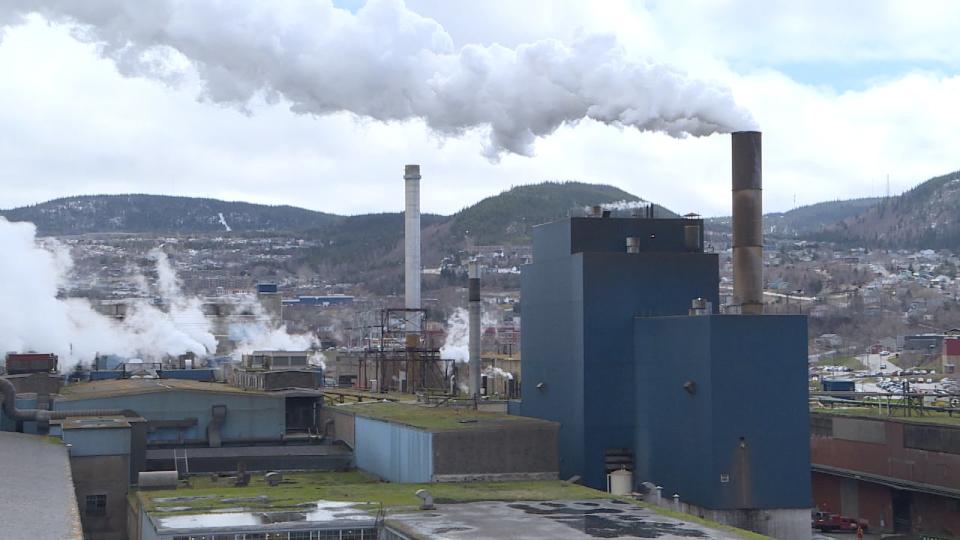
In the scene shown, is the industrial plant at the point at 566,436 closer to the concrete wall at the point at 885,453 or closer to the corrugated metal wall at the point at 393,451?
the corrugated metal wall at the point at 393,451

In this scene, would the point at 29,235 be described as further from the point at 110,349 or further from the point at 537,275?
the point at 537,275

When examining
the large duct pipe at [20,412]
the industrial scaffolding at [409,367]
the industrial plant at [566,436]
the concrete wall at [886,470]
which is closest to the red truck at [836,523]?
the concrete wall at [886,470]

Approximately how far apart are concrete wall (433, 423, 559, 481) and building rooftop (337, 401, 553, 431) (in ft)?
1.73

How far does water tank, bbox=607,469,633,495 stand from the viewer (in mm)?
47969

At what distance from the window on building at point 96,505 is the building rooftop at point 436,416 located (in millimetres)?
11642

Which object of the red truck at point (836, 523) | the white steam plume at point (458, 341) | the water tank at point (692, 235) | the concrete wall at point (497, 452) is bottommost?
the red truck at point (836, 523)

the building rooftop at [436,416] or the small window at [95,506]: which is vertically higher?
the building rooftop at [436,416]

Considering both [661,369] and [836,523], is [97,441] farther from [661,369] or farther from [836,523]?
[836,523]

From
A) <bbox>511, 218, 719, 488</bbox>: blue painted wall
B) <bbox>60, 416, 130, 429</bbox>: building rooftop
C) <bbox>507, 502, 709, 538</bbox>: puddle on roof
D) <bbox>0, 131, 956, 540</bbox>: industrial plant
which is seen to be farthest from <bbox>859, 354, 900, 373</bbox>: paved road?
<bbox>507, 502, 709, 538</bbox>: puddle on roof

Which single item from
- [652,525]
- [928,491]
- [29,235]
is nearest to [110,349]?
[29,235]

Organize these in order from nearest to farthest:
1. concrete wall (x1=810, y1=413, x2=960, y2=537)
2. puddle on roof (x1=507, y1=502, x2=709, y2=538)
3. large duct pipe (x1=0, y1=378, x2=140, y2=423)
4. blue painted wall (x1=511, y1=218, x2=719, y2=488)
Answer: puddle on roof (x1=507, y1=502, x2=709, y2=538) < blue painted wall (x1=511, y1=218, x2=719, y2=488) < concrete wall (x1=810, y1=413, x2=960, y2=537) < large duct pipe (x1=0, y1=378, x2=140, y2=423)

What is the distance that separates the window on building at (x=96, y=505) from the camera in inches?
2019

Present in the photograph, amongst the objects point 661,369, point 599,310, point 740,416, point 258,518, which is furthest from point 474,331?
point 258,518

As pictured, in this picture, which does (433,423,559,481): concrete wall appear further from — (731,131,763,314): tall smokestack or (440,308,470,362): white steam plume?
(440,308,470,362): white steam plume
